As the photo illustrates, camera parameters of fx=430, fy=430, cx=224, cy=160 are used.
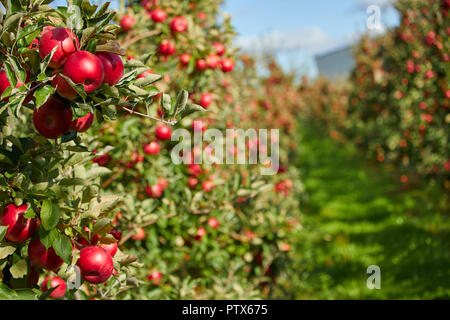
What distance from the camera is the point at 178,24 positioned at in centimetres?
262

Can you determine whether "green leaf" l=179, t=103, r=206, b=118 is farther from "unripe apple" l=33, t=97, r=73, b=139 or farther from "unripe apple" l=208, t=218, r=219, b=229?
"unripe apple" l=208, t=218, r=219, b=229

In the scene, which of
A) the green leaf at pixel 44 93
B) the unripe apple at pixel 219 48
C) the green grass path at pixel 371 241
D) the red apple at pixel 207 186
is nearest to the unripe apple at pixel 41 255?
the green leaf at pixel 44 93

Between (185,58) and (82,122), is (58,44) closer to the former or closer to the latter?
(82,122)

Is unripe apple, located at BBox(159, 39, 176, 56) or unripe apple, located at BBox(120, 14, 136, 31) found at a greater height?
unripe apple, located at BBox(120, 14, 136, 31)

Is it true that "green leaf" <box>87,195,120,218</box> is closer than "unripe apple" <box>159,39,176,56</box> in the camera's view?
Yes

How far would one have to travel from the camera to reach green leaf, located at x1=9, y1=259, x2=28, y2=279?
118cm

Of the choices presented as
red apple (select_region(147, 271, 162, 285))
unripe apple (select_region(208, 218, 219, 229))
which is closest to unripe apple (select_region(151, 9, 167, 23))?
unripe apple (select_region(208, 218, 219, 229))

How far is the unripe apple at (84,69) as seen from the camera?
0.99 metres

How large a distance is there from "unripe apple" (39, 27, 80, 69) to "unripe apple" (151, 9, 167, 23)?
1.64 metres

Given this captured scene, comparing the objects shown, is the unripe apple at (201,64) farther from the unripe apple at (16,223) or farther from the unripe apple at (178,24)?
the unripe apple at (16,223)

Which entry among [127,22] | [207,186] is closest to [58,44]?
[127,22]

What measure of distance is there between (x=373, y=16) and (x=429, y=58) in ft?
11.8

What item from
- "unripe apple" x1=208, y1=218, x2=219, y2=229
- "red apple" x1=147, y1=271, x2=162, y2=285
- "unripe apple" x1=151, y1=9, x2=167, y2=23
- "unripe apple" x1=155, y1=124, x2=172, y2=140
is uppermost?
"unripe apple" x1=151, y1=9, x2=167, y2=23
